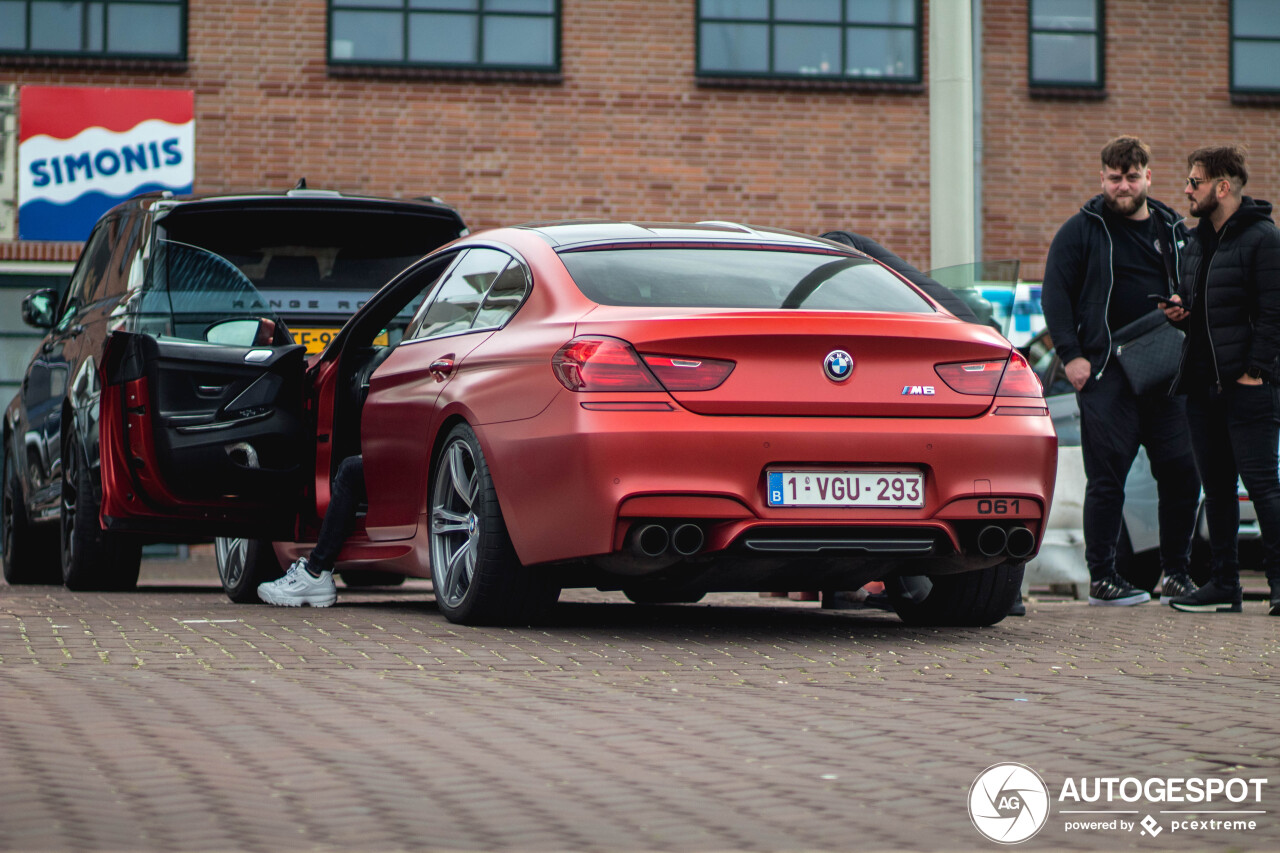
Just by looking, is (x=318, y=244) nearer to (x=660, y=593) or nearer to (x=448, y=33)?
(x=660, y=593)

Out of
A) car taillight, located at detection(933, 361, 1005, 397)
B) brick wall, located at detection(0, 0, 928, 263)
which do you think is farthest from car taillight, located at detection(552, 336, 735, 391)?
brick wall, located at detection(0, 0, 928, 263)

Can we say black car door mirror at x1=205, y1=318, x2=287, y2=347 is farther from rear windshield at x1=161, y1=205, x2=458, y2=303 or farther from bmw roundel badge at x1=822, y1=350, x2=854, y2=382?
bmw roundel badge at x1=822, y1=350, x2=854, y2=382

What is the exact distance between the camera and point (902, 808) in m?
3.57

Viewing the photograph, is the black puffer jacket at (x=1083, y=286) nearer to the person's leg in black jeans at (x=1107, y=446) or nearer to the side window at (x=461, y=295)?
the person's leg in black jeans at (x=1107, y=446)

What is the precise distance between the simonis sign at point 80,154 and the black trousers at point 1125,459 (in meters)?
10.9

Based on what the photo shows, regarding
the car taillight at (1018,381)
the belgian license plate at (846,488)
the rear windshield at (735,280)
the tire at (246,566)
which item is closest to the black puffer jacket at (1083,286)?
the rear windshield at (735,280)

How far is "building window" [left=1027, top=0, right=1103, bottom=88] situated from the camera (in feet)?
60.4

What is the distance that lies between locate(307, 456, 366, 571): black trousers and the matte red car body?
117 cm

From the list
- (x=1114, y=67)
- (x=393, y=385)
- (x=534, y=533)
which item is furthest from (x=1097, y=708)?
(x=1114, y=67)

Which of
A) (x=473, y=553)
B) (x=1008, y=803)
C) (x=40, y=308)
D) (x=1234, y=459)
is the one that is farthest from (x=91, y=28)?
(x=1008, y=803)

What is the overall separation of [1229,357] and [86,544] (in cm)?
546

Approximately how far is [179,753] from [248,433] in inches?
152

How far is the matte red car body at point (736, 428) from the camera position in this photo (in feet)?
18.9

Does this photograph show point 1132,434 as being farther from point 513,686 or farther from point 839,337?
point 513,686
